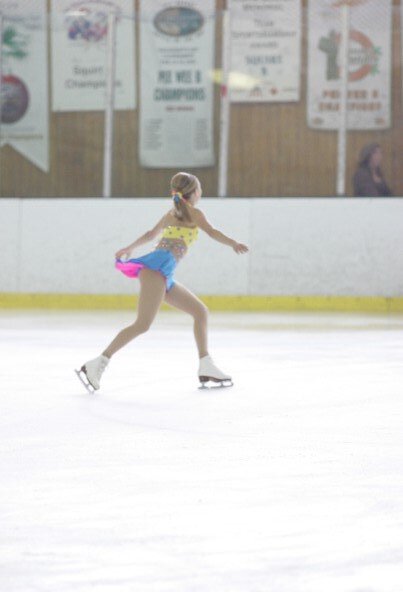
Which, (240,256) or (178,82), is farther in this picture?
(178,82)

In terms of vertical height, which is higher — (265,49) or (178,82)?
(265,49)

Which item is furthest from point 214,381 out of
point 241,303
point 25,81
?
point 25,81

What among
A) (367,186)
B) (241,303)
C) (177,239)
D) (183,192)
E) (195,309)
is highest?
(183,192)

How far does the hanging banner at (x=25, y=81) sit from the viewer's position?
16297mm

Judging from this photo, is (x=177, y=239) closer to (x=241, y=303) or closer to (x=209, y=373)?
(x=209, y=373)

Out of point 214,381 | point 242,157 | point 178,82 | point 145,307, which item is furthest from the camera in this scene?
point 242,157

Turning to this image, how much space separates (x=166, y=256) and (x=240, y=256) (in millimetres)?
7732

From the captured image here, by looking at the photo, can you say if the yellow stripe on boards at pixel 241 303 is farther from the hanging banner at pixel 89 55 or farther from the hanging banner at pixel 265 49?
the hanging banner at pixel 265 49

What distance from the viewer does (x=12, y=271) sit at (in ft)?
50.6

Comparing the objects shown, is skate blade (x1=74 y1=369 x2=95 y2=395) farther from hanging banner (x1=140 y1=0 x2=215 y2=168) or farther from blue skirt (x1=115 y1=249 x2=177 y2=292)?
hanging banner (x1=140 y1=0 x2=215 y2=168)

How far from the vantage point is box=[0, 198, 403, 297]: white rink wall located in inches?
588

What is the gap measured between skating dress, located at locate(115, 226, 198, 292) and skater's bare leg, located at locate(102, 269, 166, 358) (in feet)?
0.13

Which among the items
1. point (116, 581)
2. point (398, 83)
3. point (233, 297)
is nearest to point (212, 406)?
point (116, 581)

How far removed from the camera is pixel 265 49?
632 inches
